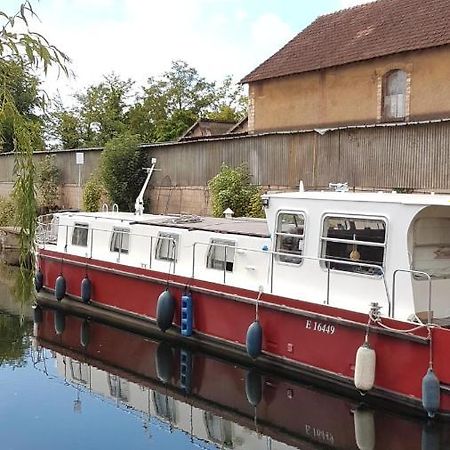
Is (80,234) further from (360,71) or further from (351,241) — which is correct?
(360,71)

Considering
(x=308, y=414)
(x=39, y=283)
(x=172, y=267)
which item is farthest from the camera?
(x=39, y=283)

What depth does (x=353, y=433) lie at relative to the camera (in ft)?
31.4

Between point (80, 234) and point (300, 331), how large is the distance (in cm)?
810

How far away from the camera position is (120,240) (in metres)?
16.1

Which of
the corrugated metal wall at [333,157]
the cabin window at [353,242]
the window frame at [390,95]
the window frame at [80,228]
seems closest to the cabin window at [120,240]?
the window frame at [80,228]

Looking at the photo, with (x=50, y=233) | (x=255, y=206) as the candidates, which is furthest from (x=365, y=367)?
(x=255, y=206)

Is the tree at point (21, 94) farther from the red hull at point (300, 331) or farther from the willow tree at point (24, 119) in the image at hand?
the red hull at point (300, 331)

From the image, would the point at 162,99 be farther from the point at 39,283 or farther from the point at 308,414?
the point at 308,414

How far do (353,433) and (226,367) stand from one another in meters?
3.36

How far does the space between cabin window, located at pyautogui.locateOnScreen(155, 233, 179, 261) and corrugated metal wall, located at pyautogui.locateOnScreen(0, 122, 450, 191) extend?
6698 millimetres

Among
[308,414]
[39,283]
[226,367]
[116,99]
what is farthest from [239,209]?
[116,99]

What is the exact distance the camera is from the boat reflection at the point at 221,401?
947 centimetres

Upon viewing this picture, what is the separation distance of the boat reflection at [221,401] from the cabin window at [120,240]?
2.14 meters

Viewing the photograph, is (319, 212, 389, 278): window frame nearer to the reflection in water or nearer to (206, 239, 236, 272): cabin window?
(206, 239, 236, 272): cabin window
